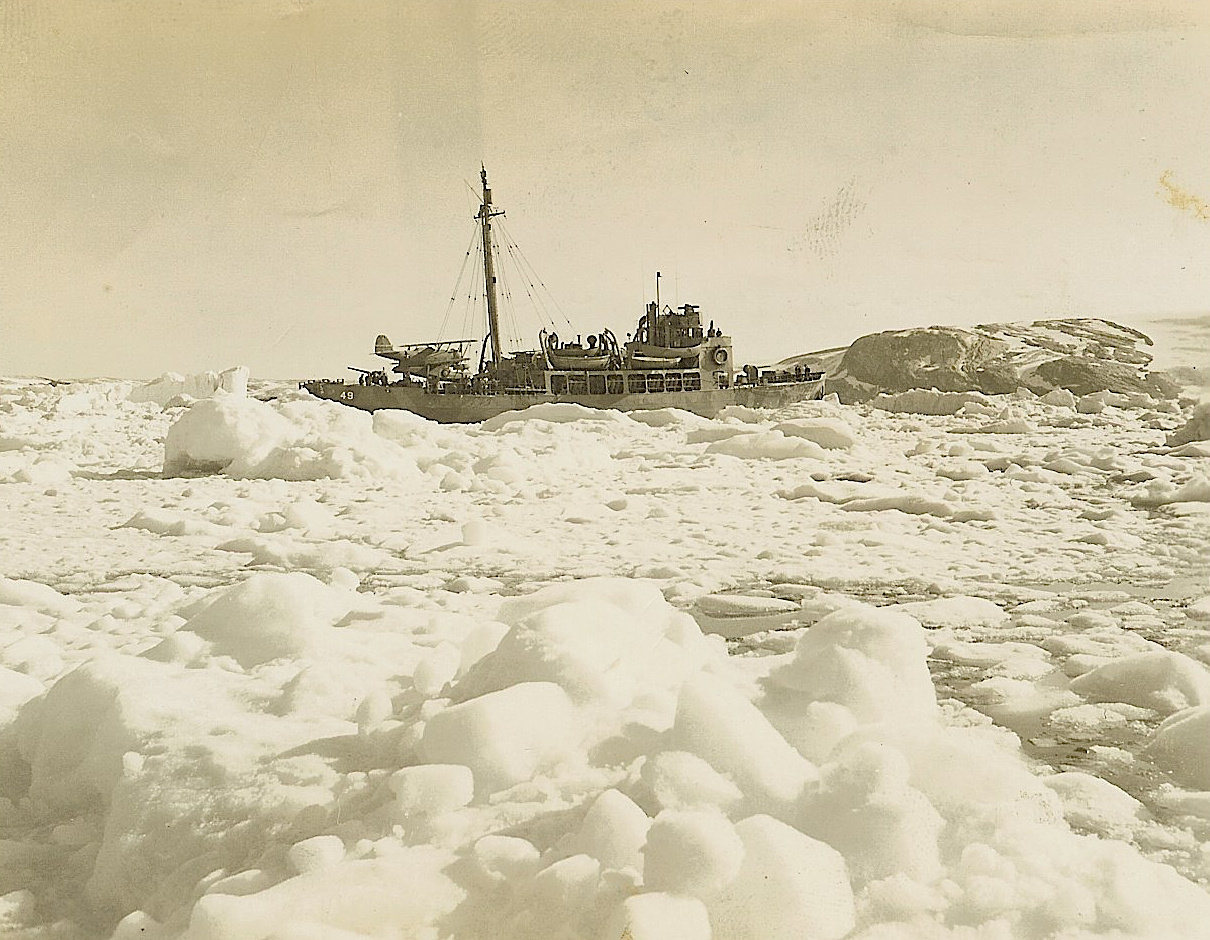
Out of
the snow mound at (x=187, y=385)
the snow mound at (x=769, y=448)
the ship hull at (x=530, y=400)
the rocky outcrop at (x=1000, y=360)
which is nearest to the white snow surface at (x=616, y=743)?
the snow mound at (x=769, y=448)

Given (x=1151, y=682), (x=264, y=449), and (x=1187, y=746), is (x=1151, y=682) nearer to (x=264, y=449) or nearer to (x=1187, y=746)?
(x=1187, y=746)

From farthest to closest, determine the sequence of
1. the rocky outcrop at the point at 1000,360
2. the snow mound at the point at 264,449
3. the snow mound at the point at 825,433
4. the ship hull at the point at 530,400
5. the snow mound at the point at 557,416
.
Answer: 1. the rocky outcrop at the point at 1000,360
2. the ship hull at the point at 530,400
3. the snow mound at the point at 557,416
4. the snow mound at the point at 825,433
5. the snow mound at the point at 264,449

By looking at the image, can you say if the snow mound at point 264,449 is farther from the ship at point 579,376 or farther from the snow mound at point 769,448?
the ship at point 579,376

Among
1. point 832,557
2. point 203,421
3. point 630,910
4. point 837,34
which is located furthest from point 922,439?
point 630,910

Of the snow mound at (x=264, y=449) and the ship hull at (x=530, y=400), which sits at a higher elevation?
the ship hull at (x=530, y=400)

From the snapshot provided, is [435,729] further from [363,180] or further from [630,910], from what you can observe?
[363,180]

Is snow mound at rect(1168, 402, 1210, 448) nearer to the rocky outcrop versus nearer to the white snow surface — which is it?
the white snow surface

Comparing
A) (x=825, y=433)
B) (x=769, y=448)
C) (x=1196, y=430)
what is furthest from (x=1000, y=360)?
(x=769, y=448)

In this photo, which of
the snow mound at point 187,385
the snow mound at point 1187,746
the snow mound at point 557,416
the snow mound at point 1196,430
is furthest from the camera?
the snow mound at point 187,385
